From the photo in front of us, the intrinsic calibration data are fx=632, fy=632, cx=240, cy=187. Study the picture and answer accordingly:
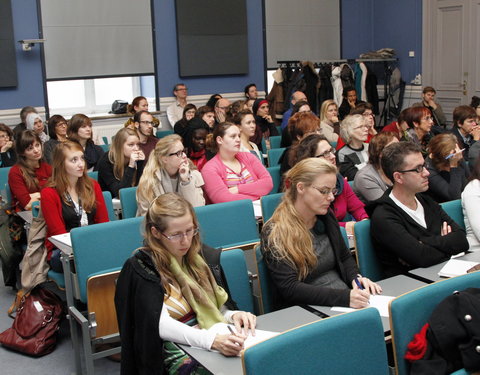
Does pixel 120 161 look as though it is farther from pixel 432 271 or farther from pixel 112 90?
pixel 112 90

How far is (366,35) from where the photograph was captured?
11820mm

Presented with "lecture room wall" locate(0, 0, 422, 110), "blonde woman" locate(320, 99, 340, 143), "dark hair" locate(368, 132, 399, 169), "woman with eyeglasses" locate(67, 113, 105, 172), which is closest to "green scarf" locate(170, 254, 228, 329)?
"dark hair" locate(368, 132, 399, 169)

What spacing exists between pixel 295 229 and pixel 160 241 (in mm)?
681

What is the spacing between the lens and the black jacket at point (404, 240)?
3156 mm

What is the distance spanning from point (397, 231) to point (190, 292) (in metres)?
1.21

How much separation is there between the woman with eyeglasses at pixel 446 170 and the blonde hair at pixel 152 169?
6.22 ft

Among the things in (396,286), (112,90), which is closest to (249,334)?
(396,286)

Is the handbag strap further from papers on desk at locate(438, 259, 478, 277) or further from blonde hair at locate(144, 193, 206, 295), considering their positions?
papers on desk at locate(438, 259, 478, 277)

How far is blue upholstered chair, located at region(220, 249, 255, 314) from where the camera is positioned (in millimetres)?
3008

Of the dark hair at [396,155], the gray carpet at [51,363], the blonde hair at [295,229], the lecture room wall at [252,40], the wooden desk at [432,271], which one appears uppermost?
the lecture room wall at [252,40]

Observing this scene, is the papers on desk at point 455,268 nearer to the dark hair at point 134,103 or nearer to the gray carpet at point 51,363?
the gray carpet at point 51,363

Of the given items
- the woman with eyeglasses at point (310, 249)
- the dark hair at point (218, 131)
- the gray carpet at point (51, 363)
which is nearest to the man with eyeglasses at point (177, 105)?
the dark hair at point (218, 131)

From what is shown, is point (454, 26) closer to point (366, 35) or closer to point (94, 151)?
point (366, 35)

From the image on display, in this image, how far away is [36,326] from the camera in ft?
12.8
